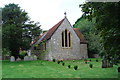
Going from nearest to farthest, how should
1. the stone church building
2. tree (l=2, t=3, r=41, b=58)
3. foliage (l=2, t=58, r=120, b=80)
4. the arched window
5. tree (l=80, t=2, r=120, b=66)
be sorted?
1. tree (l=80, t=2, r=120, b=66)
2. foliage (l=2, t=58, r=120, b=80)
3. tree (l=2, t=3, r=41, b=58)
4. the stone church building
5. the arched window

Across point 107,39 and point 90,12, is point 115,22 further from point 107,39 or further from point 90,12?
point 90,12

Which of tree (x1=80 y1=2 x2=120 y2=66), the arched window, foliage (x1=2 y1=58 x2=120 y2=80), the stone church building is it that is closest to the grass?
foliage (x1=2 y1=58 x2=120 y2=80)

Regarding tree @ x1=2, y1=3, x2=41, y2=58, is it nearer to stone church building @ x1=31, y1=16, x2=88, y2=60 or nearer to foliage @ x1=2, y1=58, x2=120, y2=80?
stone church building @ x1=31, y1=16, x2=88, y2=60

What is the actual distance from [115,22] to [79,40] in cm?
1891

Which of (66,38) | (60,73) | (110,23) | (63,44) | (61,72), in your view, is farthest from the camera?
(66,38)

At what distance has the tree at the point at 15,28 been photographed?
64.8 ft

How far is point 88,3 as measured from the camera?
6965mm

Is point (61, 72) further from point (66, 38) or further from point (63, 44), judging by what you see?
point (66, 38)

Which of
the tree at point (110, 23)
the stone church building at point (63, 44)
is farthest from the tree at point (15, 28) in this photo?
the tree at point (110, 23)

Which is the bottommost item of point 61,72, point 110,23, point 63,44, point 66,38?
point 61,72

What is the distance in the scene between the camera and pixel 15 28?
19828 millimetres

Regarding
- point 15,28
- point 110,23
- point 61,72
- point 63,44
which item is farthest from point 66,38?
point 110,23

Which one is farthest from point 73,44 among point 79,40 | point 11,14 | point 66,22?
point 11,14

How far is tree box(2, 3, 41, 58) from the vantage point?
19750 mm
